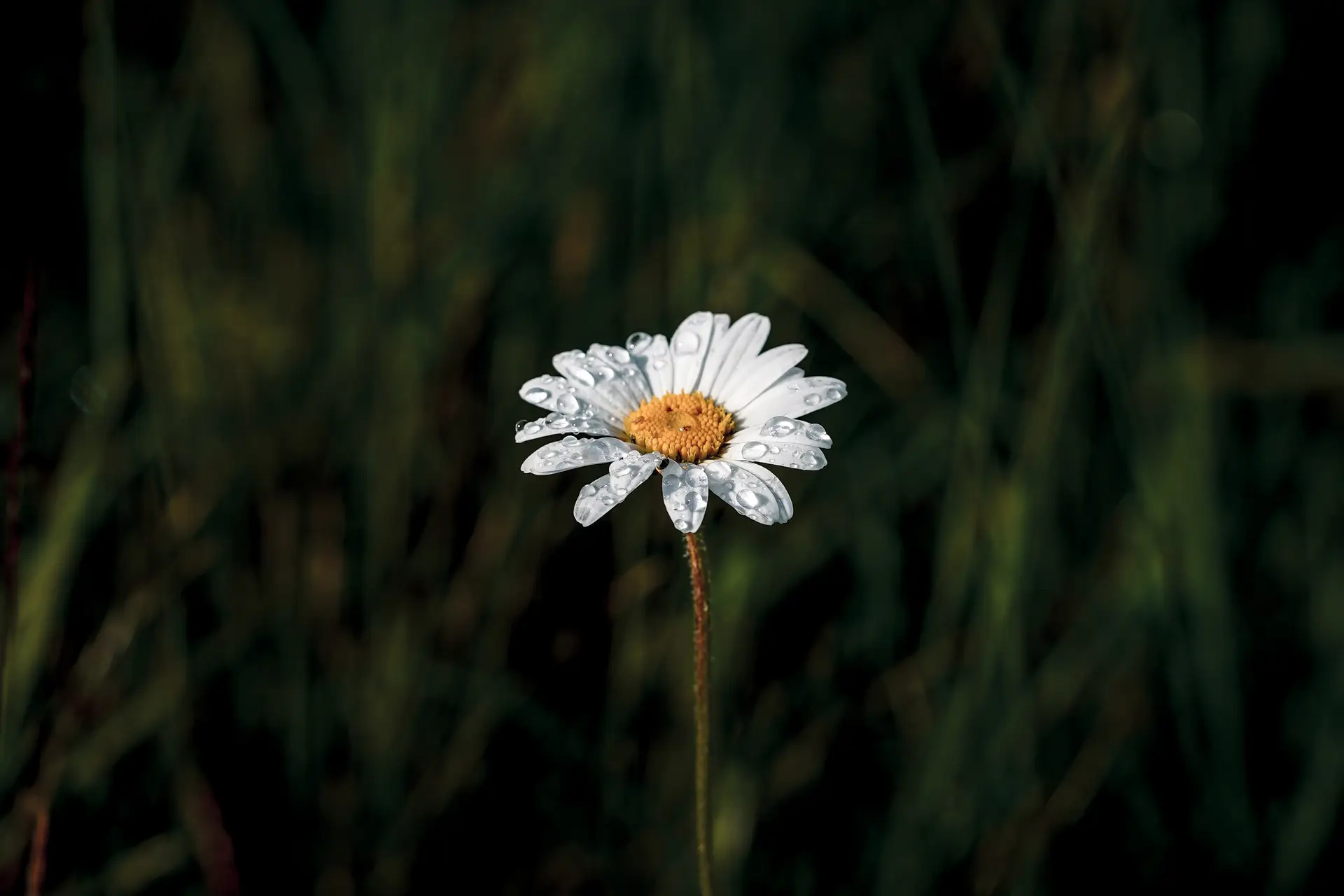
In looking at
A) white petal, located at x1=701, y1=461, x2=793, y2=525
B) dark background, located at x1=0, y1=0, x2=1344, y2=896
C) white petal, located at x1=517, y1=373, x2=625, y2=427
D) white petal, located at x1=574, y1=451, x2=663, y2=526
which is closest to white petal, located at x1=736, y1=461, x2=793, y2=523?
white petal, located at x1=701, y1=461, x2=793, y2=525

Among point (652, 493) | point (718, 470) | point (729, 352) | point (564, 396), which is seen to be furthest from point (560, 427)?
point (652, 493)

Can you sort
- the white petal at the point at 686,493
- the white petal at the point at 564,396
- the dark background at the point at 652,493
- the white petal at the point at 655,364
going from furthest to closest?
the dark background at the point at 652,493 → the white petal at the point at 655,364 → the white petal at the point at 564,396 → the white petal at the point at 686,493

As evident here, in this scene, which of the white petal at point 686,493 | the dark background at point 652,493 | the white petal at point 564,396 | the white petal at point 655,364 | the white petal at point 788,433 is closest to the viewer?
the white petal at point 686,493

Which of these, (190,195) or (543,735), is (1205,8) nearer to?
(543,735)

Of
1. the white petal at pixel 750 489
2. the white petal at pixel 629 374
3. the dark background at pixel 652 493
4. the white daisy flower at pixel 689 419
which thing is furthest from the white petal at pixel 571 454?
the dark background at pixel 652 493

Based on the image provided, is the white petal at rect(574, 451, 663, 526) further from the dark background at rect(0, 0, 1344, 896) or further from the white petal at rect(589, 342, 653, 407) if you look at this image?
the dark background at rect(0, 0, 1344, 896)

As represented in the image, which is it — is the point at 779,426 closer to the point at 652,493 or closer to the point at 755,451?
the point at 755,451

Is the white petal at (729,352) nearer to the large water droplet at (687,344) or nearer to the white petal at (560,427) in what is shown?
the large water droplet at (687,344)
